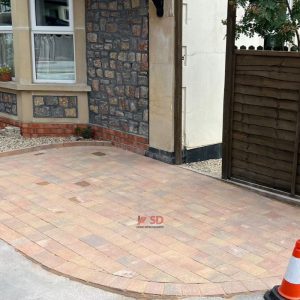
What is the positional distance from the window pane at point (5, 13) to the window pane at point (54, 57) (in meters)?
0.78

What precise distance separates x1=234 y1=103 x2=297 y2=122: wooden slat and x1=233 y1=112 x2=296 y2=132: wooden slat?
0.13 feet

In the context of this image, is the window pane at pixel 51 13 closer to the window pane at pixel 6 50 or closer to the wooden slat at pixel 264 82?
the window pane at pixel 6 50

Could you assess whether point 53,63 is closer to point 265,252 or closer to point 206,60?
point 206,60

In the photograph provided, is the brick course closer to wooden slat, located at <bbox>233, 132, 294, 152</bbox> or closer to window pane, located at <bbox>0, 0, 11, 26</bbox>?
window pane, located at <bbox>0, 0, 11, 26</bbox>

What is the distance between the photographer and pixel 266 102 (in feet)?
18.3

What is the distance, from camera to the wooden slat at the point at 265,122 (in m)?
5.40

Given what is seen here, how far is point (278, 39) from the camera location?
554 cm

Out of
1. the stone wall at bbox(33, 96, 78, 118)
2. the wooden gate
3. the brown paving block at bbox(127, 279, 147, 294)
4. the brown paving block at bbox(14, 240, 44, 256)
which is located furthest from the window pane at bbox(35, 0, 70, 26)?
the brown paving block at bbox(127, 279, 147, 294)

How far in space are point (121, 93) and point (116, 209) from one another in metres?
2.90

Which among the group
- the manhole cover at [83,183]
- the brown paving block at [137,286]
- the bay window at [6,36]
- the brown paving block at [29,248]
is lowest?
the brown paving block at [137,286]

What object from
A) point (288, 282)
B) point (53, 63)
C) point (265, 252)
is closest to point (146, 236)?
point (265, 252)

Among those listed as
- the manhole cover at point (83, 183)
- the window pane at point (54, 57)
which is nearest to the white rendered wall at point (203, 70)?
the manhole cover at point (83, 183)

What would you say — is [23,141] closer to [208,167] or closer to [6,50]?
[6,50]

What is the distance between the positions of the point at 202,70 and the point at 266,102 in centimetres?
162
